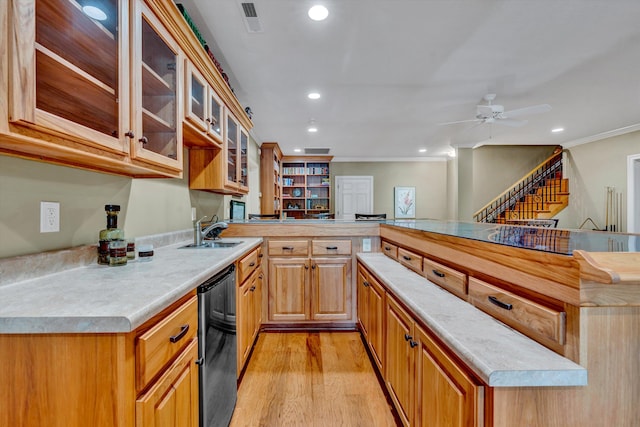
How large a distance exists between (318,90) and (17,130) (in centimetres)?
297

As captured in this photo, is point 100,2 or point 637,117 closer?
point 100,2

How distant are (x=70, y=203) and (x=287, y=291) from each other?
191 cm

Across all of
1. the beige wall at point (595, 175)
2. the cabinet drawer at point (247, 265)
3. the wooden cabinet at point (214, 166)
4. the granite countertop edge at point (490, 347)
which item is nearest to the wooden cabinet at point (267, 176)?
the wooden cabinet at point (214, 166)

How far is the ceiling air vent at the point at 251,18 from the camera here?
1964mm

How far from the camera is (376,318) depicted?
Answer: 6.46ft

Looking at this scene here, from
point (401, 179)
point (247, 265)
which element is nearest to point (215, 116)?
point (247, 265)

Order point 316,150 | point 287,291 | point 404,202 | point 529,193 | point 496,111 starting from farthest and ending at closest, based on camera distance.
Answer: point 404,202, point 529,193, point 316,150, point 496,111, point 287,291

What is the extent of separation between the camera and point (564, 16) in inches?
82.7

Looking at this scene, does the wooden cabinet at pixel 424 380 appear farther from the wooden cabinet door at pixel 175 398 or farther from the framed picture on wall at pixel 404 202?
the framed picture on wall at pixel 404 202

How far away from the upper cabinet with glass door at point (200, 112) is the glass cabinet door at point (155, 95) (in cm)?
14

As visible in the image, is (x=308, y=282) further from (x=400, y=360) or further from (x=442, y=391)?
(x=442, y=391)

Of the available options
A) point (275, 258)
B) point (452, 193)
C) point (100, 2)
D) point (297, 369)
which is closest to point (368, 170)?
point (452, 193)

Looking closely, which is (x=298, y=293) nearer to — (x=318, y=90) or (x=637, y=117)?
(x=318, y=90)

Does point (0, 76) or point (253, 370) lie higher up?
point (0, 76)
